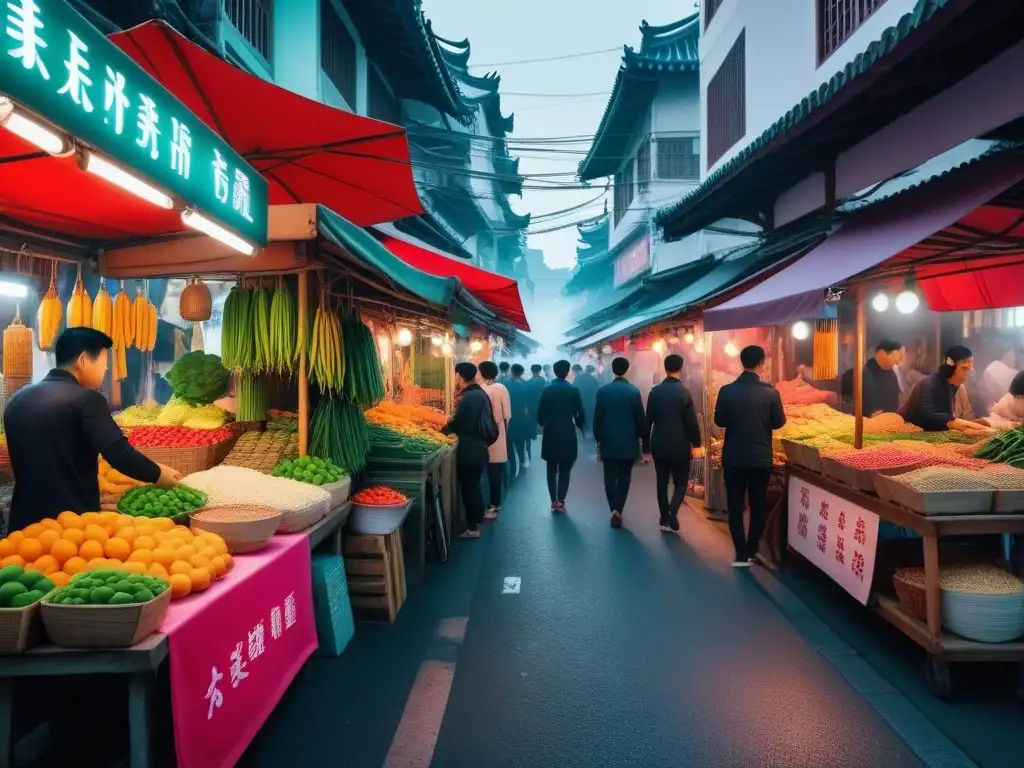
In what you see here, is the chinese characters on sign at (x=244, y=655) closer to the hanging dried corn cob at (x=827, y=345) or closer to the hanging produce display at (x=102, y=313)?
the hanging produce display at (x=102, y=313)

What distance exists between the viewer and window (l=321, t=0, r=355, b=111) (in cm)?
1298

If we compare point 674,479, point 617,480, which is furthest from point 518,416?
point 674,479

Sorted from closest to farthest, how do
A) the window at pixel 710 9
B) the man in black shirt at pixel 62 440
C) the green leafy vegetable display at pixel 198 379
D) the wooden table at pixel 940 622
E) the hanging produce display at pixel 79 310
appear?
the man in black shirt at pixel 62 440 < the wooden table at pixel 940 622 < the hanging produce display at pixel 79 310 < the green leafy vegetable display at pixel 198 379 < the window at pixel 710 9

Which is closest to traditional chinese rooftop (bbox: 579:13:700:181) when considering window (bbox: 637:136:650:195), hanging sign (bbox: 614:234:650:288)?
window (bbox: 637:136:650:195)

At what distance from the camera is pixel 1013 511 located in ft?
14.4

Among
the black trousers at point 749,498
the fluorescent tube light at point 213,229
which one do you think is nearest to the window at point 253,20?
the fluorescent tube light at point 213,229

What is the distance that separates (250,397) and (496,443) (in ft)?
14.5

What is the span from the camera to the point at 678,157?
2289 centimetres

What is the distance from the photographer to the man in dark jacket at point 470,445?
8508 mm

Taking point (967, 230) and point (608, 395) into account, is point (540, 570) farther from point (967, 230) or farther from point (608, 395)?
point (967, 230)

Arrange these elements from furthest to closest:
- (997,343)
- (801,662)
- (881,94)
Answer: (997,343) < (881,94) < (801,662)

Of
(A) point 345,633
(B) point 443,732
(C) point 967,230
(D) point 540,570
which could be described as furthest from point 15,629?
(C) point 967,230

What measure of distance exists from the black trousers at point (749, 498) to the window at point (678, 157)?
17.9 meters

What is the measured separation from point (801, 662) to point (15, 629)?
4537 mm
